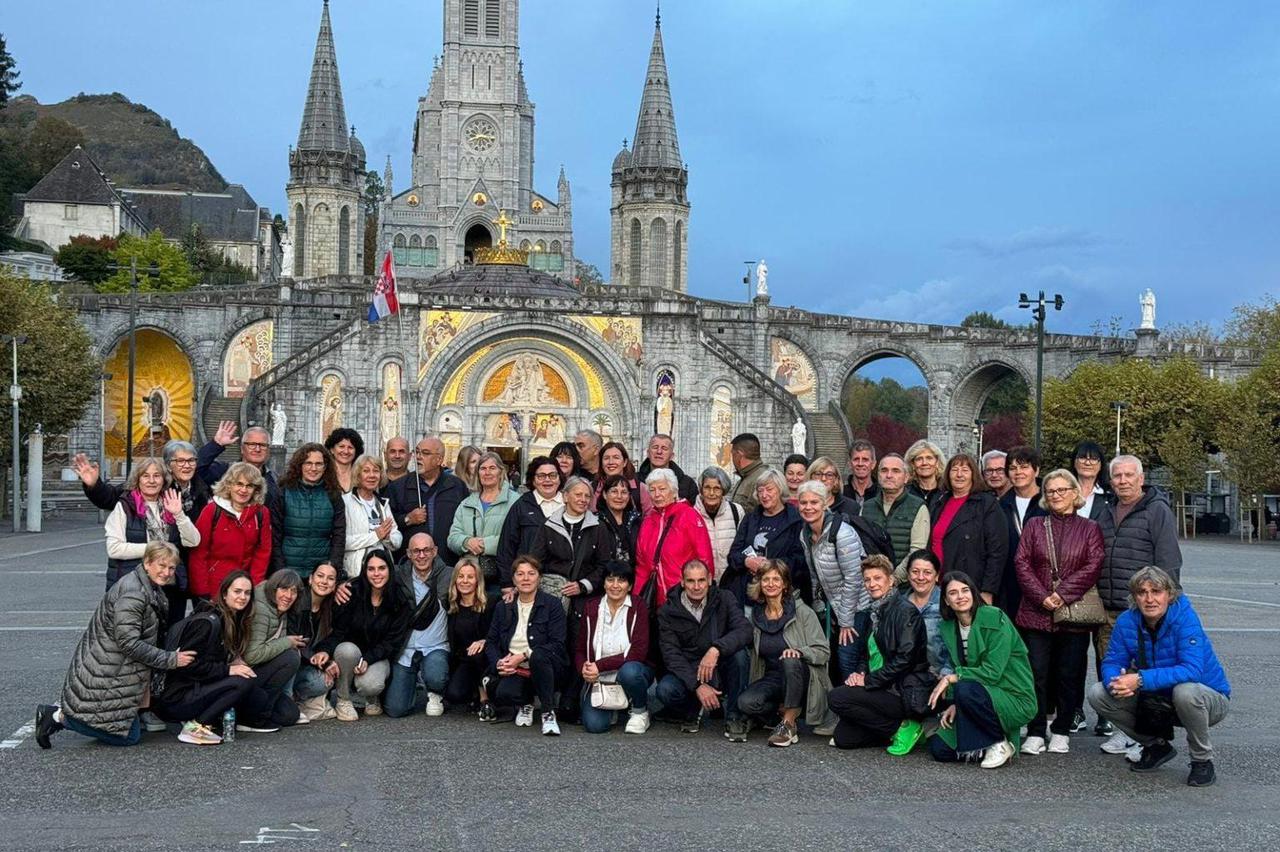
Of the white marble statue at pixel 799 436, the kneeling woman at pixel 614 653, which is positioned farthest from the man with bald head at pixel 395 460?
the white marble statue at pixel 799 436

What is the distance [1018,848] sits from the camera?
24.1 ft

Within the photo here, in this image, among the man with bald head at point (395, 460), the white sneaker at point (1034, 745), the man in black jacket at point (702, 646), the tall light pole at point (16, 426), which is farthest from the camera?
the tall light pole at point (16, 426)

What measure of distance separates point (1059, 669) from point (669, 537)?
2.78 m

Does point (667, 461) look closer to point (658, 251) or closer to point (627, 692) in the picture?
point (627, 692)

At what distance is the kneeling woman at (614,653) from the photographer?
10.1 metres

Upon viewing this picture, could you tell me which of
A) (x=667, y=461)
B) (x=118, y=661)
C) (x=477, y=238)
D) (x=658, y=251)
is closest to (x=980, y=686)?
(x=667, y=461)

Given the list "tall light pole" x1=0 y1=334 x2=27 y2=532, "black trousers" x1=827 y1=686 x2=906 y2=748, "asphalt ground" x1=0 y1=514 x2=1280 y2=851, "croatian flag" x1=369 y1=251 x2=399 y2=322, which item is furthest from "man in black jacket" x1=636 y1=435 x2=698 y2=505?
"croatian flag" x1=369 y1=251 x2=399 y2=322

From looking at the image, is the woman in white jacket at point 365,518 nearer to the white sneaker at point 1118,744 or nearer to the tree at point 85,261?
the white sneaker at point 1118,744

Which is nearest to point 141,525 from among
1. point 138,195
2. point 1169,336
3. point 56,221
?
point 1169,336

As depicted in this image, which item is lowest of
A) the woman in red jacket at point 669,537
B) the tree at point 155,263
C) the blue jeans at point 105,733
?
the blue jeans at point 105,733

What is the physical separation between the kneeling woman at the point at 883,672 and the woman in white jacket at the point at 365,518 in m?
3.50

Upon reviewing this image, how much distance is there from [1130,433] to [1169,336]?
2993 cm

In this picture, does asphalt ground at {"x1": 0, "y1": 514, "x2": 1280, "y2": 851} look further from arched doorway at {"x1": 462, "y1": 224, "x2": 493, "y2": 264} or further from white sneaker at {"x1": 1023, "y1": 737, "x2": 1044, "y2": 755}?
arched doorway at {"x1": 462, "y1": 224, "x2": 493, "y2": 264}

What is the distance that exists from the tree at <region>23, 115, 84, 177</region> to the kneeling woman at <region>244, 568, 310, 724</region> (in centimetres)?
9942
